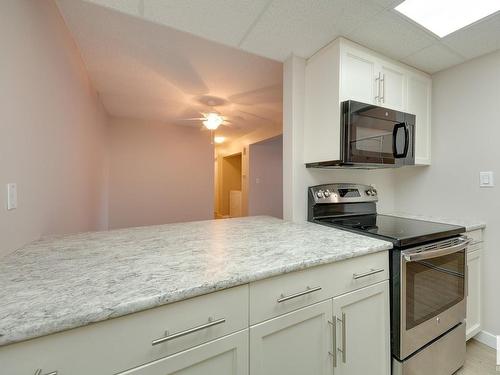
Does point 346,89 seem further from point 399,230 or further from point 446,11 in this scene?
point 399,230

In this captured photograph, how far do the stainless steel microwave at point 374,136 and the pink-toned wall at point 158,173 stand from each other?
321 cm

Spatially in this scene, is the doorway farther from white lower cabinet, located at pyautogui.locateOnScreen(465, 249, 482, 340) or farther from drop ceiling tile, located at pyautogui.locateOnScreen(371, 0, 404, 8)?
drop ceiling tile, located at pyautogui.locateOnScreen(371, 0, 404, 8)

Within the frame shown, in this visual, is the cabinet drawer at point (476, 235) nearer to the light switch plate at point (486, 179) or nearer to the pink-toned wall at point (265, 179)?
the light switch plate at point (486, 179)

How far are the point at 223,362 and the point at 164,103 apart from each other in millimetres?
3137

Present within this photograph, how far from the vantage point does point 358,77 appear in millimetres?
1601

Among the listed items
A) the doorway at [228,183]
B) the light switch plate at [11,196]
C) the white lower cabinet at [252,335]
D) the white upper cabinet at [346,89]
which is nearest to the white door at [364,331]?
the white lower cabinet at [252,335]

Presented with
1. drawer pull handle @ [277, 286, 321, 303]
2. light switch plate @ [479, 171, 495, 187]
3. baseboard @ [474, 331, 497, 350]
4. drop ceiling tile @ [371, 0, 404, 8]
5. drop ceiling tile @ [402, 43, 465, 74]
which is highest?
drop ceiling tile @ [402, 43, 465, 74]

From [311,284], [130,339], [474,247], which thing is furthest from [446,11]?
[130,339]

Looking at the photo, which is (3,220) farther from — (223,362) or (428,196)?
(428,196)

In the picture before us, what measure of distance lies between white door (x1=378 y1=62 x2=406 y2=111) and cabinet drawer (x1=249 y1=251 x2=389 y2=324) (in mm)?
1219

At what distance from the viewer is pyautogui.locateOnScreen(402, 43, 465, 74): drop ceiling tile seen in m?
1.67

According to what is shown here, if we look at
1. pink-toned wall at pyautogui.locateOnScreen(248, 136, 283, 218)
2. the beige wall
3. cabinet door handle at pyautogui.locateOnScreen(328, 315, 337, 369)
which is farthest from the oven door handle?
pink-toned wall at pyautogui.locateOnScreen(248, 136, 283, 218)

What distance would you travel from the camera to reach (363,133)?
5.10 ft

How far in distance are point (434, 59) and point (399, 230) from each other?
146 cm
